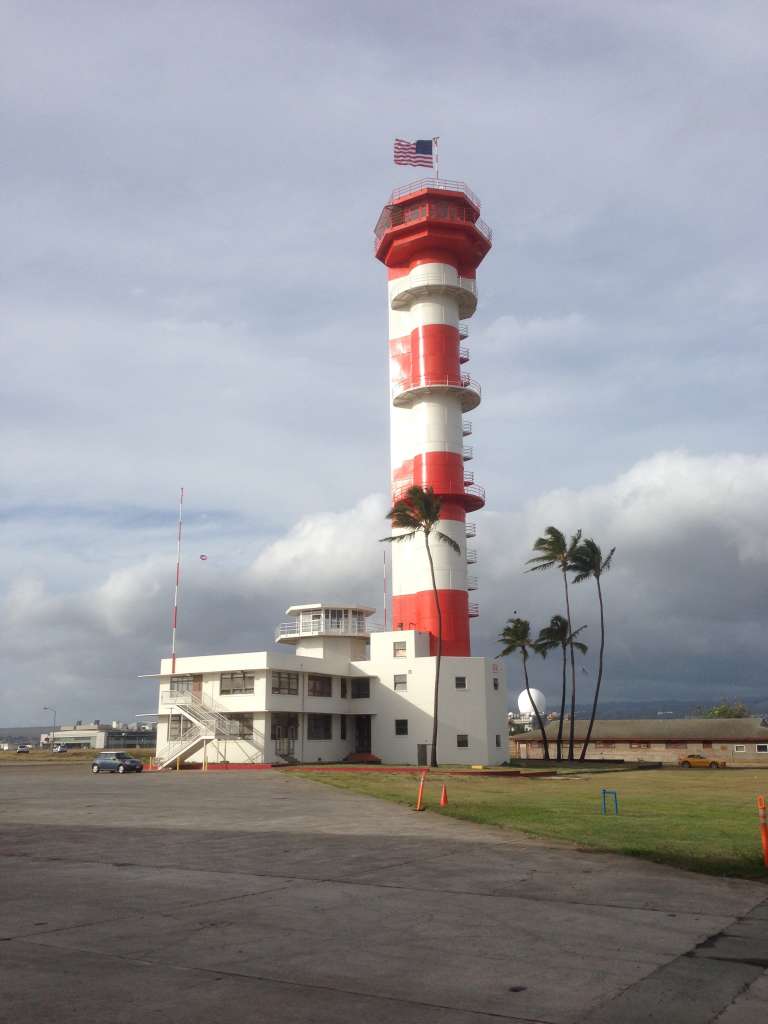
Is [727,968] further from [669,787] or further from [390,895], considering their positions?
[669,787]

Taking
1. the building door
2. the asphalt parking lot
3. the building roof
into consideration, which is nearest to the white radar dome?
the building roof

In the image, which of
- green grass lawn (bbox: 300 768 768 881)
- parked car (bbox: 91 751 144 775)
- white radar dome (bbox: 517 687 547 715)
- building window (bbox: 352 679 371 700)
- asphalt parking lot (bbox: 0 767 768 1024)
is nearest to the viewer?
asphalt parking lot (bbox: 0 767 768 1024)

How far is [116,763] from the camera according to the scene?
163ft

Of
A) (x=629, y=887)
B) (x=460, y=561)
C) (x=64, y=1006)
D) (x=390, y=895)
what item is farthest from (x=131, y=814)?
(x=460, y=561)

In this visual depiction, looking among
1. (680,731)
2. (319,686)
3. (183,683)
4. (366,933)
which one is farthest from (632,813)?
(680,731)

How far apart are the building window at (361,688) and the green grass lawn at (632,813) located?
19.7 metres

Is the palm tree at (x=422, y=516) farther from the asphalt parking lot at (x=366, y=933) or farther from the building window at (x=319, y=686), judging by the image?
the asphalt parking lot at (x=366, y=933)

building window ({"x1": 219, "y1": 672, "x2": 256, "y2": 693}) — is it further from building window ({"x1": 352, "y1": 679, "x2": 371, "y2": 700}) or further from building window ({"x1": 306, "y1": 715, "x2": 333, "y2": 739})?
building window ({"x1": 352, "y1": 679, "x2": 371, "y2": 700})

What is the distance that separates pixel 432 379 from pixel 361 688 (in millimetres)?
21807

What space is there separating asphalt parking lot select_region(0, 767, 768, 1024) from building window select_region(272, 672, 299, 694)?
3725cm

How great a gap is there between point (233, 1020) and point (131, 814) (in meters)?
18.5

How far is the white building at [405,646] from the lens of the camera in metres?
56.6

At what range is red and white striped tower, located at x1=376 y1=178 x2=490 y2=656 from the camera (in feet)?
196

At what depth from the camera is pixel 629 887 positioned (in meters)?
12.9
